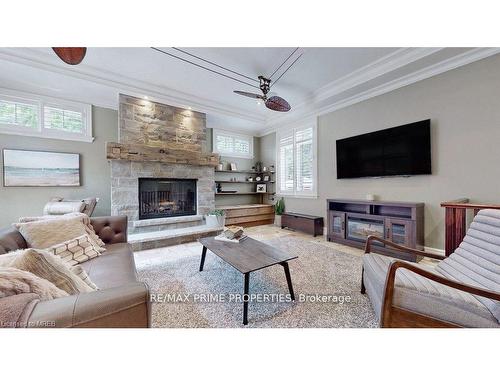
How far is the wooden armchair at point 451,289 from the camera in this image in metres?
1.06

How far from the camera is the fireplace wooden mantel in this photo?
133 inches

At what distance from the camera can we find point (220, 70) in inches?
121

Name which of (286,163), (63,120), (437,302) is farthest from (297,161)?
(63,120)

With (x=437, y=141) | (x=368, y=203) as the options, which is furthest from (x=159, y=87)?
(x=437, y=141)

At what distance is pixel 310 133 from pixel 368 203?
2136mm

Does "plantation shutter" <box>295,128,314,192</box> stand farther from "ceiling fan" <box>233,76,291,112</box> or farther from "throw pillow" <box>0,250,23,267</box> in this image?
"throw pillow" <box>0,250,23,267</box>

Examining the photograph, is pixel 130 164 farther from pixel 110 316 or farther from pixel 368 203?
pixel 368 203

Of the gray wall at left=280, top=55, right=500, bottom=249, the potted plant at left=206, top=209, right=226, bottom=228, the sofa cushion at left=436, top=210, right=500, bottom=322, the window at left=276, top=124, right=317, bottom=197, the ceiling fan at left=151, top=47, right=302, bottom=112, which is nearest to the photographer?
the sofa cushion at left=436, top=210, right=500, bottom=322

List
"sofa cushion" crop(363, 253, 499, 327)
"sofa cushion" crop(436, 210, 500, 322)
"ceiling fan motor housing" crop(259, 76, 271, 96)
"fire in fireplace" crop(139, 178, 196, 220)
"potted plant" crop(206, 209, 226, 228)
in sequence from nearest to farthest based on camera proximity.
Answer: "sofa cushion" crop(363, 253, 499, 327), "sofa cushion" crop(436, 210, 500, 322), "ceiling fan motor housing" crop(259, 76, 271, 96), "fire in fireplace" crop(139, 178, 196, 220), "potted plant" crop(206, 209, 226, 228)

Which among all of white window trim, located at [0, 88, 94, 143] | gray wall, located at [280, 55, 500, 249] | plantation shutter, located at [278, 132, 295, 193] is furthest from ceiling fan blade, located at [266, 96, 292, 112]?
white window trim, located at [0, 88, 94, 143]

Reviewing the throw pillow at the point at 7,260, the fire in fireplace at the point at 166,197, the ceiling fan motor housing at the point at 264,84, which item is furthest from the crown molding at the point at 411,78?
the throw pillow at the point at 7,260

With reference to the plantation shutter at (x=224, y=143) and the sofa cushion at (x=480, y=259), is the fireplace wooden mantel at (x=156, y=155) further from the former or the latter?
the sofa cushion at (x=480, y=259)

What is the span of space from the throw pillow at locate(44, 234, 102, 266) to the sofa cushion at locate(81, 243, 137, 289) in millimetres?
70

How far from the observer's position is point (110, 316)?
2.43 ft
